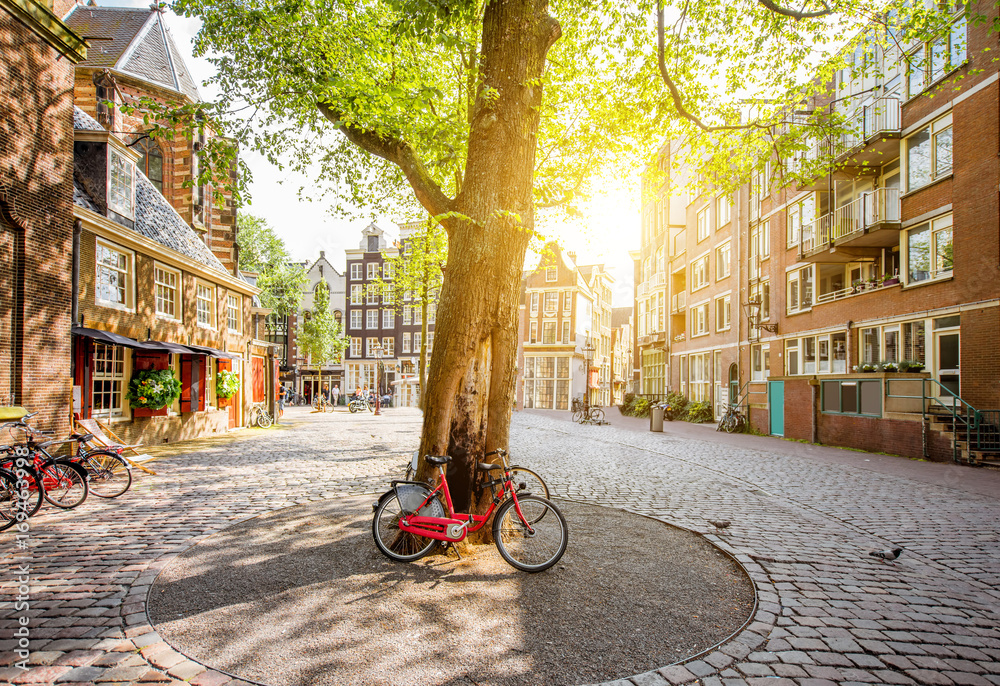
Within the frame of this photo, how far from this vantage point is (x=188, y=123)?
24.9ft

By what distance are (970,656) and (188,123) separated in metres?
9.11

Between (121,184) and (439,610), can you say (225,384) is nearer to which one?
(121,184)

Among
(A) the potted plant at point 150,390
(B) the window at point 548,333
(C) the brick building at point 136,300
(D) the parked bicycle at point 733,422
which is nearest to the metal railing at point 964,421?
(D) the parked bicycle at point 733,422

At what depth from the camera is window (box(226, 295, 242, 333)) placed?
2289 centimetres

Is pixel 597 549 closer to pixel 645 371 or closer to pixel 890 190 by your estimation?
pixel 890 190

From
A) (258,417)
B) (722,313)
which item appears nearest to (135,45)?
(258,417)

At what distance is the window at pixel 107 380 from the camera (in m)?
14.8

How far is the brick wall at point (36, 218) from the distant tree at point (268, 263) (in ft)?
104

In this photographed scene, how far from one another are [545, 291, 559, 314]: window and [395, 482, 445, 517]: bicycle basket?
163 ft

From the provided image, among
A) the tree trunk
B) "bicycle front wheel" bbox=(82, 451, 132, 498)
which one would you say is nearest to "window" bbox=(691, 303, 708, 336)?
"bicycle front wheel" bbox=(82, 451, 132, 498)

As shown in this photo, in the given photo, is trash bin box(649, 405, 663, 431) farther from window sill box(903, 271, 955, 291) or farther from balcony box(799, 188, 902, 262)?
window sill box(903, 271, 955, 291)

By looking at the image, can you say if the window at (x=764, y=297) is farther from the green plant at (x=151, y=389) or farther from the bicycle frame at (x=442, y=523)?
the bicycle frame at (x=442, y=523)

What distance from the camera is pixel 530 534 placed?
5.60 meters

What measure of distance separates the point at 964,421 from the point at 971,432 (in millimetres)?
446
